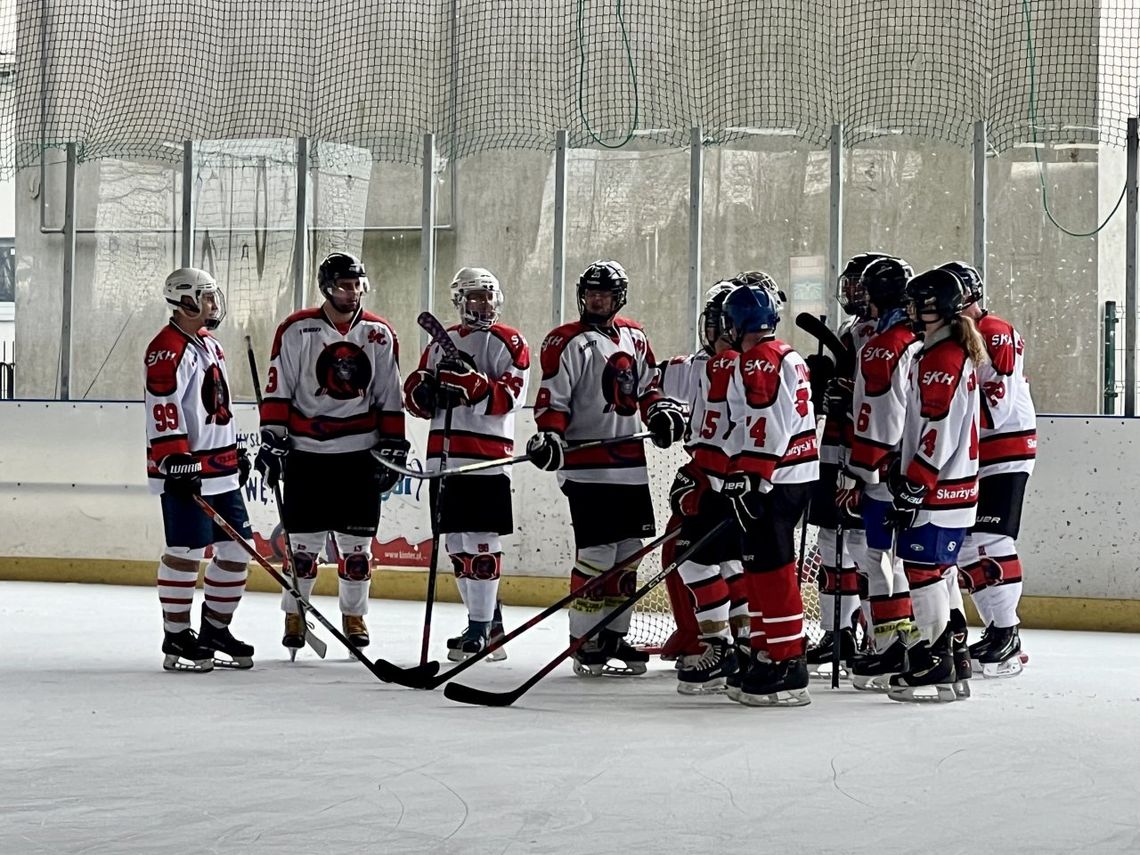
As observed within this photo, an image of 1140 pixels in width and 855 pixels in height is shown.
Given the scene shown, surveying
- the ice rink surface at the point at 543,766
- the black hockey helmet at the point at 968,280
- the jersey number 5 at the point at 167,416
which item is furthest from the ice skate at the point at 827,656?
the jersey number 5 at the point at 167,416

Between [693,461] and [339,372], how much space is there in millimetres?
1169

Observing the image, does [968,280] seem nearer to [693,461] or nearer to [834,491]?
[834,491]

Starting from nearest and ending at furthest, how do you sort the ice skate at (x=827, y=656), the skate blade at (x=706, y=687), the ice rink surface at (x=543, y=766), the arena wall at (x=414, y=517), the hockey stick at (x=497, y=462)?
1. the ice rink surface at (x=543, y=766)
2. the skate blade at (x=706, y=687)
3. the hockey stick at (x=497, y=462)
4. the ice skate at (x=827, y=656)
5. the arena wall at (x=414, y=517)

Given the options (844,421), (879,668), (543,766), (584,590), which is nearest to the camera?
(543,766)

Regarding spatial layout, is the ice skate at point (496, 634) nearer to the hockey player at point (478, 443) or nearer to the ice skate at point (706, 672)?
the hockey player at point (478, 443)

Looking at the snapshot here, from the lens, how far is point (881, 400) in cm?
424

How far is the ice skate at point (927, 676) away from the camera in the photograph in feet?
13.5

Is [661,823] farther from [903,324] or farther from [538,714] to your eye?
[903,324]

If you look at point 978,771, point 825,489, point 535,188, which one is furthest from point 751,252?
point 978,771

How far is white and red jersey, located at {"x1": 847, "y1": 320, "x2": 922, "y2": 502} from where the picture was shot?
4.23 m

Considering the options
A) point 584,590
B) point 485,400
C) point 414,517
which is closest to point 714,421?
point 584,590

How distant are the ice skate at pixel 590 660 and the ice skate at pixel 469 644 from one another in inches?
13.1

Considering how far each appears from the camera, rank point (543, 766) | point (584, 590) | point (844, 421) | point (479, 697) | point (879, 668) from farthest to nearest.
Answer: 1. point (844, 421)
2. point (879, 668)
3. point (584, 590)
4. point (479, 697)
5. point (543, 766)

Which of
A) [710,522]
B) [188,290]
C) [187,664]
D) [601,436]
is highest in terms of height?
[188,290]
